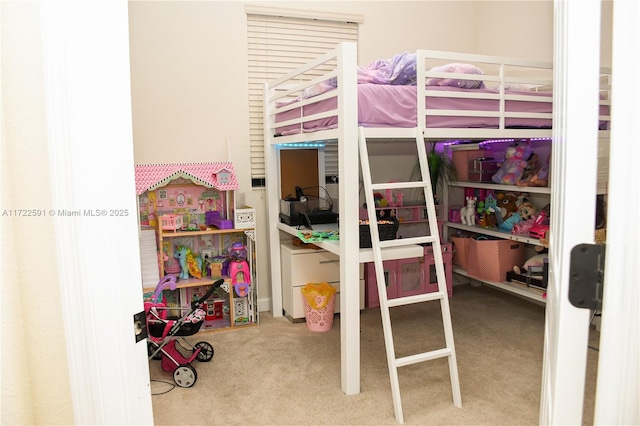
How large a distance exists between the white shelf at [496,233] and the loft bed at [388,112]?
856 millimetres

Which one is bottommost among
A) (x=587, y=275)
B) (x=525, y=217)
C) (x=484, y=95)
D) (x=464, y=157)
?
(x=525, y=217)

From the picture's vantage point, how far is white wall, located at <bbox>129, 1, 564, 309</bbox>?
3.77m

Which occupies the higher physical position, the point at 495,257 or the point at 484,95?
the point at 484,95

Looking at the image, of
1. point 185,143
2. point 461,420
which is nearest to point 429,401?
point 461,420

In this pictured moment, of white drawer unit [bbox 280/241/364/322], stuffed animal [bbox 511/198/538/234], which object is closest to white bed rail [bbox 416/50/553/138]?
stuffed animal [bbox 511/198/538/234]

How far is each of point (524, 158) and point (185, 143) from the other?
2.72 metres

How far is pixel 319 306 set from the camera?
12.0 ft

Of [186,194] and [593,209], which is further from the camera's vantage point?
[186,194]

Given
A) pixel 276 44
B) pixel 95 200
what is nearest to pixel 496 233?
pixel 276 44

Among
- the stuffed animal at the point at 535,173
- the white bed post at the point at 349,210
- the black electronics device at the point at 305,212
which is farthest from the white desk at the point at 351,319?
the stuffed animal at the point at 535,173

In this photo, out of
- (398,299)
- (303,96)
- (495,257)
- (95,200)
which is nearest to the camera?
(95,200)

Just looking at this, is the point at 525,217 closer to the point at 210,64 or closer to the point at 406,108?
the point at 406,108

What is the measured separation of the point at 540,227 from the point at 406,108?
1637 mm

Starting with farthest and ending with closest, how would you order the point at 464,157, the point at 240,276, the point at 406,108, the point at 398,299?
the point at 464,157, the point at 240,276, the point at 406,108, the point at 398,299
